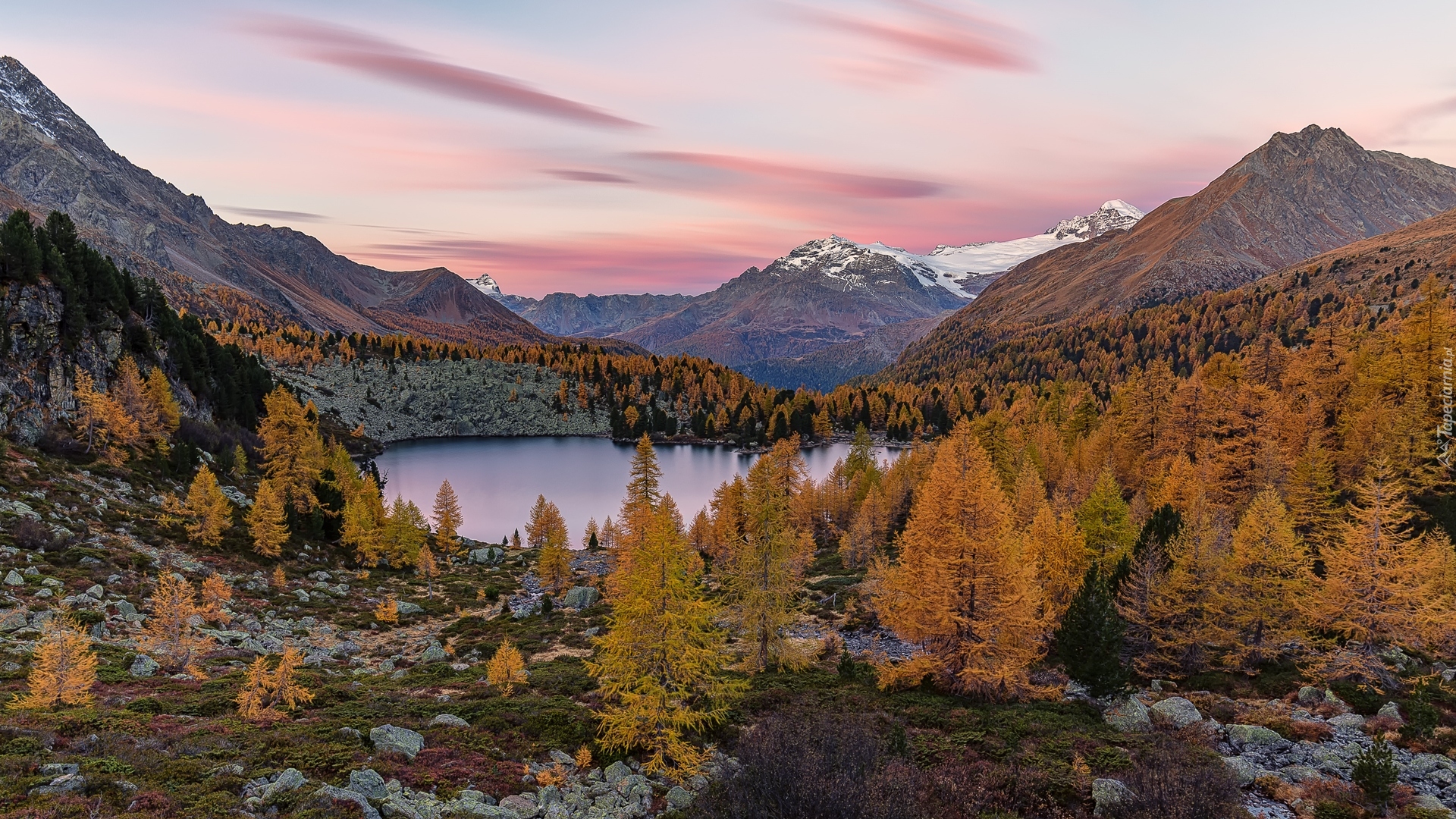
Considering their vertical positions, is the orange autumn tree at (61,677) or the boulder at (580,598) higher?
the orange autumn tree at (61,677)

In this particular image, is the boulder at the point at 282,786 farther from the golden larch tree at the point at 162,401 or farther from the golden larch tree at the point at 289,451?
the golden larch tree at the point at 162,401

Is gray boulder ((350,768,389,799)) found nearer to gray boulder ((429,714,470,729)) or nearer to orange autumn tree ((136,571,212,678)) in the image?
gray boulder ((429,714,470,729))

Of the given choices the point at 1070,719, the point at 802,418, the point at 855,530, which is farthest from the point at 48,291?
the point at 802,418

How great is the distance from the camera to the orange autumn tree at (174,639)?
88.3 ft

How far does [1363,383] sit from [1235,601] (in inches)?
1503

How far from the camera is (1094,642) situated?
28172mm

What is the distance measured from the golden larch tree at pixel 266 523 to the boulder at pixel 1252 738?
192ft

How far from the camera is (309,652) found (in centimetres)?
3488

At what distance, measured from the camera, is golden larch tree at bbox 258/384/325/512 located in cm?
5881

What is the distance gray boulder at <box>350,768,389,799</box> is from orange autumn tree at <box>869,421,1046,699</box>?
2024cm

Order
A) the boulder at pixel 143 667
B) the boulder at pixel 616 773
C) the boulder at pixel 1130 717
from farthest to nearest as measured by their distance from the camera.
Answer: the boulder at pixel 143 667, the boulder at pixel 1130 717, the boulder at pixel 616 773

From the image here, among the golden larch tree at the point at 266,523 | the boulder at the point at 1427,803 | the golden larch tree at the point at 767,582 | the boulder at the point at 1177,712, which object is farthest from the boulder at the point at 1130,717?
the golden larch tree at the point at 266,523

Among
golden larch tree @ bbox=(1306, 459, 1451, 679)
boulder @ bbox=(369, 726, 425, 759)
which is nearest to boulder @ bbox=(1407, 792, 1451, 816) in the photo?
golden larch tree @ bbox=(1306, 459, 1451, 679)

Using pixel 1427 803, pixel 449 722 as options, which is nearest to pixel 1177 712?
pixel 1427 803
